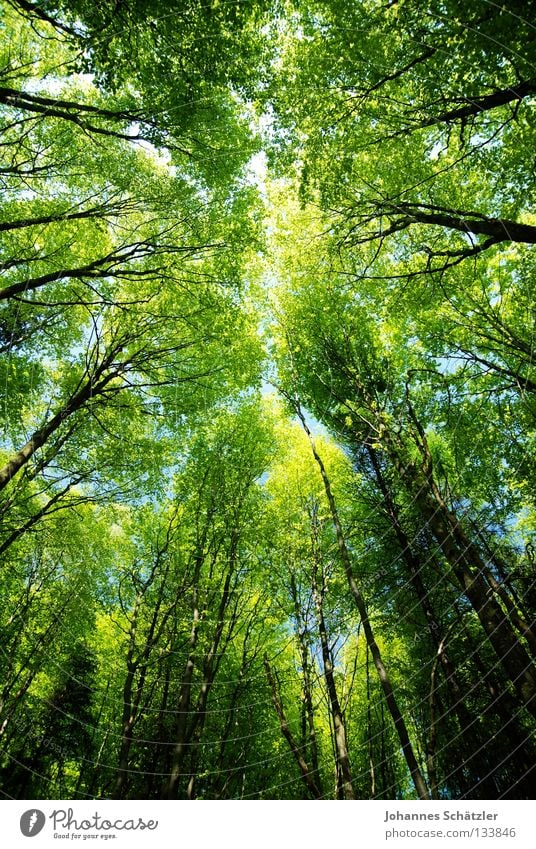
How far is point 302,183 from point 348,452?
5.69 m

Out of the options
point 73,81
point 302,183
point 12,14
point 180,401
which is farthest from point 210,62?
point 180,401

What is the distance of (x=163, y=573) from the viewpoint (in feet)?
25.3

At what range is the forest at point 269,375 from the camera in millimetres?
4602
